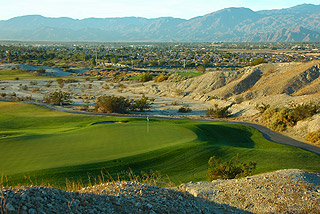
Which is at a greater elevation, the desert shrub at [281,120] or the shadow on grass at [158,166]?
the shadow on grass at [158,166]

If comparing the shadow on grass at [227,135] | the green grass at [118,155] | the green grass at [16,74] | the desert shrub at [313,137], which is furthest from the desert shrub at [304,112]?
the green grass at [16,74]

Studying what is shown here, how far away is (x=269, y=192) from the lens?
414 inches

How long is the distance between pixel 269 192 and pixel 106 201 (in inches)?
234

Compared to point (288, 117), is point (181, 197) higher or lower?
higher

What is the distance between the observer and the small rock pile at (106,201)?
6.10 metres

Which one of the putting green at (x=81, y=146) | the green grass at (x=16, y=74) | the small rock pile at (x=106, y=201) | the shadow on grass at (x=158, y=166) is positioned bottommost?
the green grass at (x=16, y=74)

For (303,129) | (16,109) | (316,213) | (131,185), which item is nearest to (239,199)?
(316,213)

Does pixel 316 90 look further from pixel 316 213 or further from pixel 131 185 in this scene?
pixel 131 185

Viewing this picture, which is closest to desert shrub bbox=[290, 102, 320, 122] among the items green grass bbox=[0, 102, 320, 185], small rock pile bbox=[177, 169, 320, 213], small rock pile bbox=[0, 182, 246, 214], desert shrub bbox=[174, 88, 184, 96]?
green grass bbox=[0, 102, 320, 185]

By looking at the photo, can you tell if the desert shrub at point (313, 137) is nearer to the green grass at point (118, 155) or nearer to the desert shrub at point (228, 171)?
the green grass at point (118, 155)

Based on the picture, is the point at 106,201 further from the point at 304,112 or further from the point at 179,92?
the point at 179,92

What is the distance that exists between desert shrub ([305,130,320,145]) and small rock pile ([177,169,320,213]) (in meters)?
13.5

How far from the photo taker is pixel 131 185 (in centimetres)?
862

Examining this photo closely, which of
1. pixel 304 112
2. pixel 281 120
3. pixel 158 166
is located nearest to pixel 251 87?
pixel 304 112
